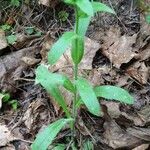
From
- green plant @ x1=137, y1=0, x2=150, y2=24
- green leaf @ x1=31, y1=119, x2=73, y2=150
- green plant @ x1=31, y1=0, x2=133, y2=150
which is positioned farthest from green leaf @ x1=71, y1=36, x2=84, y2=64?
green plant @ x1=137, y1=0, x2=150, y2=24

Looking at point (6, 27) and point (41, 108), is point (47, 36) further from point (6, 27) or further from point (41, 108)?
point (41, 108)

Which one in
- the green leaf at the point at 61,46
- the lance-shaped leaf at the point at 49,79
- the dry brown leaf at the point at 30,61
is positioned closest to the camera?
the green leaf at the point at 61,46

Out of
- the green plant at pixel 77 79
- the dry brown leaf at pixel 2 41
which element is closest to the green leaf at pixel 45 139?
the green plant at pixel 77 79

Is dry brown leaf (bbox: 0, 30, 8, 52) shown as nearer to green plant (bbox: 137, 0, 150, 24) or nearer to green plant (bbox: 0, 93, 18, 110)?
green plant (bbox: 0, 93, 18, 110)

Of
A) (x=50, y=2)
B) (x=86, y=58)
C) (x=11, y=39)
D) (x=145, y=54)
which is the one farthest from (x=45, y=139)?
(x=50, y=2)

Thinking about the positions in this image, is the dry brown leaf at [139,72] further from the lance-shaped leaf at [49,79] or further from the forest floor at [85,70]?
the lance-shaped leaf at [49,79]

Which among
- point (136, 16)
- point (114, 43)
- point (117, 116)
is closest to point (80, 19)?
point (117, 116)
